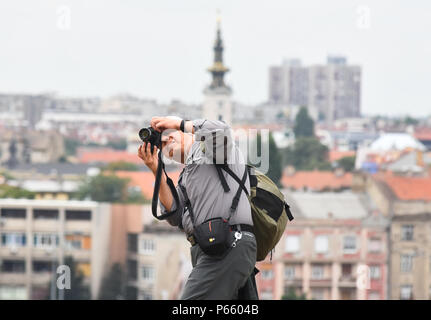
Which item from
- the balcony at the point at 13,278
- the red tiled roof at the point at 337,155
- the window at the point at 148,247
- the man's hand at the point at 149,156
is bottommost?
the balcony at the point at 13,278

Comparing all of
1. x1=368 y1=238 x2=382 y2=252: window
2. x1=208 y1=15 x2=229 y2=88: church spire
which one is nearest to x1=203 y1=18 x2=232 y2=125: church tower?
x1=208 y1=15 x2=229 y2=88: church spire

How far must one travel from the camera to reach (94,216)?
1083 inches

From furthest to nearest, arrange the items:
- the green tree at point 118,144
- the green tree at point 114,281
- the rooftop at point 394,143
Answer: the green tree at point 118,144, the rooftop at point 394,143, the green tree at point 114,281

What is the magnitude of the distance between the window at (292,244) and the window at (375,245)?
1.92 meters

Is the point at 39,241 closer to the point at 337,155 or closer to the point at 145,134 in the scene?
the point at 145,134

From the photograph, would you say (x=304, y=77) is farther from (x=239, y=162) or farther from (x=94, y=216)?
(x=239, y=162)

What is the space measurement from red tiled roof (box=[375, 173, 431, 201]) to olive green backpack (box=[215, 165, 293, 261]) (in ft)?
84.8

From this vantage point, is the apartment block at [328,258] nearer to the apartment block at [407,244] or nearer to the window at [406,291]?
the apartment block at [407,244]

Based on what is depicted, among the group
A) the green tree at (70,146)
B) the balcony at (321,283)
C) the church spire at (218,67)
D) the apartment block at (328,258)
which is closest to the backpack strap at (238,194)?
the apartment block at (328,258)

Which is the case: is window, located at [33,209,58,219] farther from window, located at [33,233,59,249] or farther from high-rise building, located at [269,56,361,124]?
high-rise building, located at [269,56,361,124]

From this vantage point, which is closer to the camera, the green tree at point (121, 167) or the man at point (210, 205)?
the man at point (210, 205)

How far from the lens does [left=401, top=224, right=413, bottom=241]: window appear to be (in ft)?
87.1

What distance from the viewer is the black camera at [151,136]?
6.72ft

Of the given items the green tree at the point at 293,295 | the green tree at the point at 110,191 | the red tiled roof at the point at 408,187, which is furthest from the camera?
Answer: the green tree at the point at 110,191
